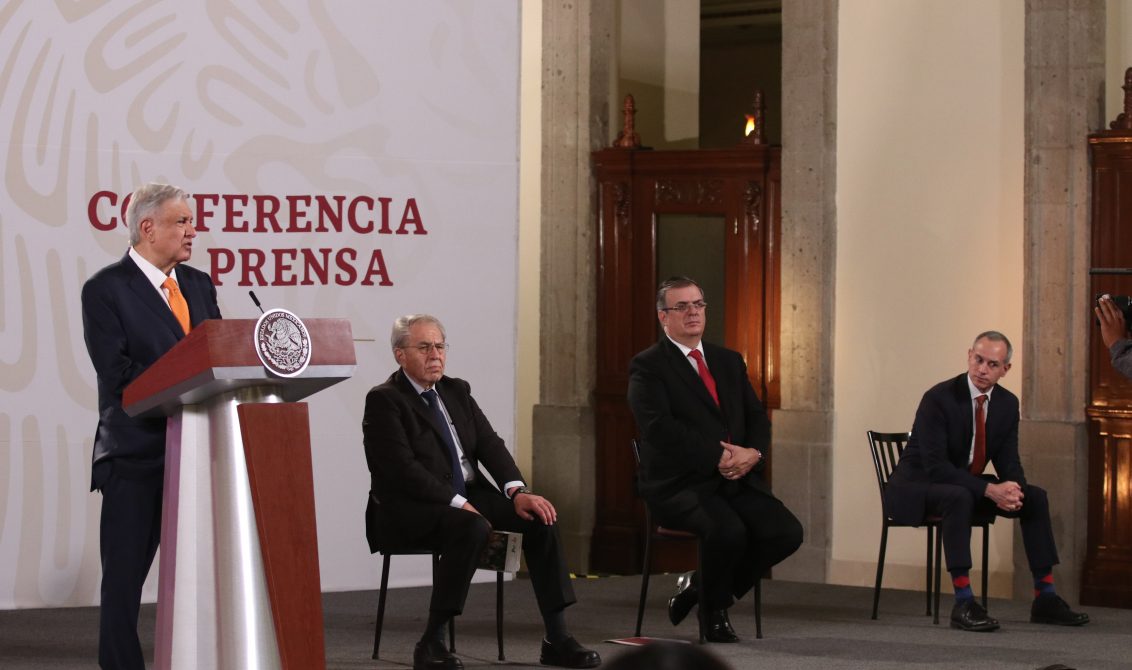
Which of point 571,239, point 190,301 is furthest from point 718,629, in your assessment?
point 571,239

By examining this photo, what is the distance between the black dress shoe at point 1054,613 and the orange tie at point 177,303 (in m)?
3.81

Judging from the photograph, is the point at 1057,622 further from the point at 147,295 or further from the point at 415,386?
the point at 147,295

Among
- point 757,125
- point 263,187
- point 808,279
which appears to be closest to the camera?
point 263,187

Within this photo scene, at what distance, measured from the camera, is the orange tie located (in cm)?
391

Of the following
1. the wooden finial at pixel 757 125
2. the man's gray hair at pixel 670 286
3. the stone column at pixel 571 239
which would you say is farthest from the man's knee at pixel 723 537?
the wooden finial at pixel 757 125

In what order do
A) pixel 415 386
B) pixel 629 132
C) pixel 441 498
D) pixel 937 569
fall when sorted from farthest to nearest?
pixel 629 132, pixel 937 569, pixel 415 386, pixel 441 498

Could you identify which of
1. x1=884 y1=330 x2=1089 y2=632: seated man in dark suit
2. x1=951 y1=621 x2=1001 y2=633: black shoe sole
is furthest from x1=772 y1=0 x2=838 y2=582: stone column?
x1=951 y1=621 x2=1001 y2=633: black shoe sole

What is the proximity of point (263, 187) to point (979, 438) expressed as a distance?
3.08 m

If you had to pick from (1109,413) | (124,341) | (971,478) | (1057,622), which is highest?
(124,341)

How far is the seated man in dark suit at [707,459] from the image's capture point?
548 centimetres

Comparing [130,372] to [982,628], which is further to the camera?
[982,628]

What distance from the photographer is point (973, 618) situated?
19.5ft

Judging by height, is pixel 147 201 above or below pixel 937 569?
above

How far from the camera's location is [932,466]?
20.1ft
